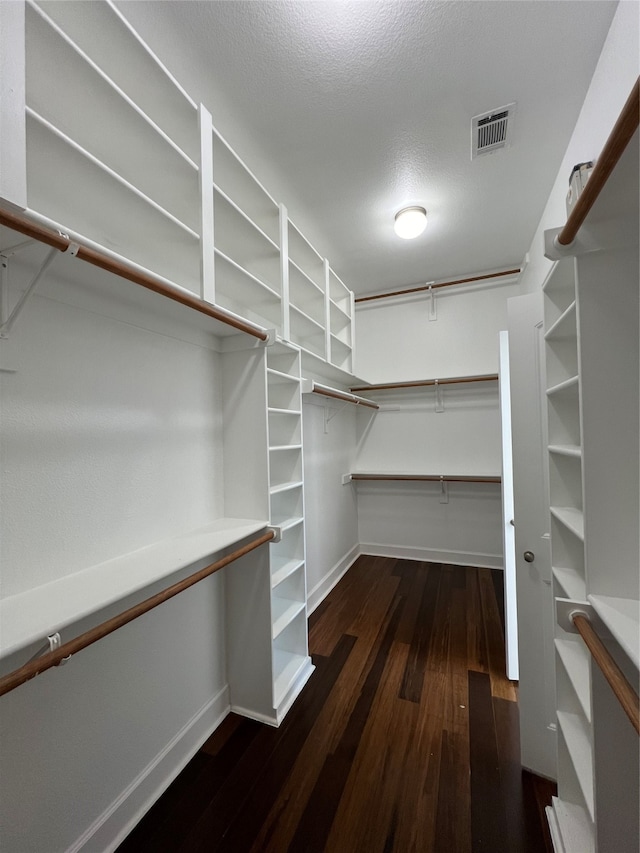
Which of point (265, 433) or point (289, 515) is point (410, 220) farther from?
point (289, 515)

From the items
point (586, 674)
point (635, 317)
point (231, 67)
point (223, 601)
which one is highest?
point (231, 67)

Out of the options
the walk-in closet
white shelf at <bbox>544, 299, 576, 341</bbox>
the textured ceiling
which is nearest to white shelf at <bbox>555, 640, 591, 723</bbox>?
the walk-in closet

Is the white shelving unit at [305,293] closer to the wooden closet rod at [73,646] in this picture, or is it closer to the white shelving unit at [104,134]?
the white shelving unit at [104,134]

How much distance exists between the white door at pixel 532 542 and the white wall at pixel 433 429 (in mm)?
2036

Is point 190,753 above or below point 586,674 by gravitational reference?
below

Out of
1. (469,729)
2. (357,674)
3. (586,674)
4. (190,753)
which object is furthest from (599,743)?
(190,753)

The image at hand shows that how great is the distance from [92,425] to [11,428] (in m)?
0.23

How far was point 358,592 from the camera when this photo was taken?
296 centimetres

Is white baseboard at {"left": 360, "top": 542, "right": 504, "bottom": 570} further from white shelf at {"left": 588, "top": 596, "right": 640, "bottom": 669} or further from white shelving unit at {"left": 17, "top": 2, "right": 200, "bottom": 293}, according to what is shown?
white shelving unit at {"left": 17, "top": 2, "right": 200, "bottom": 293}

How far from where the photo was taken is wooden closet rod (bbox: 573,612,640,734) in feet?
2.04

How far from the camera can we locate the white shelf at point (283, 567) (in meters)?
1.79

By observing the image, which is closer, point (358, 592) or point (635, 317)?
point (635, 317)

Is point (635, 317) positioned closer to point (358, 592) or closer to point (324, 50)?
point (324, 50)

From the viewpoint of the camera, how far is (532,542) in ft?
4.67
